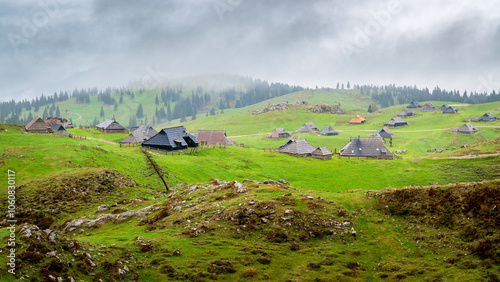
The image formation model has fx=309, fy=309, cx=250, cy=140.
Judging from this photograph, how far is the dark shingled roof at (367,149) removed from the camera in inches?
3694

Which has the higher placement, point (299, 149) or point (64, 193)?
point (64, 193)

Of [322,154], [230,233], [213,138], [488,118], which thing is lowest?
[322,154]

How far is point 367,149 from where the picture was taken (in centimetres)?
9669

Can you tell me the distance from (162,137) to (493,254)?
225 feet

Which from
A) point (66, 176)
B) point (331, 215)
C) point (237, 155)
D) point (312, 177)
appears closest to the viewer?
point (331, 215)

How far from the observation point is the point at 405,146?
11600cm

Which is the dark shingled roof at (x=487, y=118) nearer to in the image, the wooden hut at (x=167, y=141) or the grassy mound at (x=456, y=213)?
the wooden hut at (x=167, y=141)

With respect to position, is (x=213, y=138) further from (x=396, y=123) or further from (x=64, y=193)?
(x=396, y=123)

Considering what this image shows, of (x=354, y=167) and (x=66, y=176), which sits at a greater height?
(x=66, y=176)

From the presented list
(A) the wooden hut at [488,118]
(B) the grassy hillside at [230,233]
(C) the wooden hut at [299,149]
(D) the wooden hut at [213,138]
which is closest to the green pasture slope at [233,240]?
(B) the grassy hillside at [230,233]

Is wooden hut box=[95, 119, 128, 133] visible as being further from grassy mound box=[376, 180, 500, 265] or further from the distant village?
grassy mound box=[376, 180, 500, 265]

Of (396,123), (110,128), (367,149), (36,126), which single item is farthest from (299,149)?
(396,123)

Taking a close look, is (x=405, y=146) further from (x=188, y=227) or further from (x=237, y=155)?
(x=188, y=227)

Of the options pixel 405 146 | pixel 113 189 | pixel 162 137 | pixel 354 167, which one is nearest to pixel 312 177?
pixel 354 167
